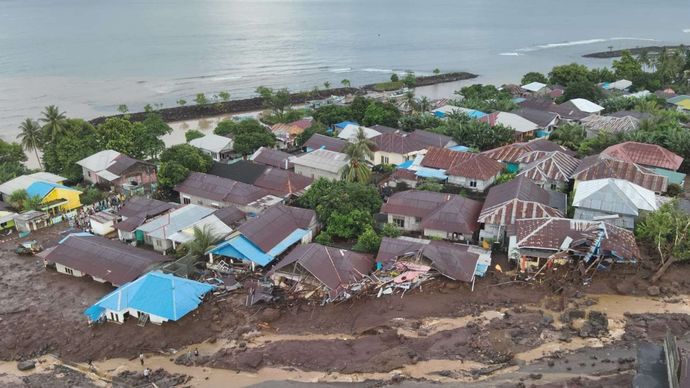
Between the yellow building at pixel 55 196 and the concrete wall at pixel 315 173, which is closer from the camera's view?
the yellow building at pixel 55 196

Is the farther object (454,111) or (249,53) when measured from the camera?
(249,53)

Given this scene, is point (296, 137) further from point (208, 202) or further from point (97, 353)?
point (97, 353)

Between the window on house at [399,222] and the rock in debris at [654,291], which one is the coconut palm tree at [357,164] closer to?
the window on house at [399,222]

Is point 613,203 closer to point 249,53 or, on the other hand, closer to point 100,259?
point 100,259

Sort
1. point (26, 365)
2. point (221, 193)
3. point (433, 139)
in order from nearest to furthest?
point (26, 365), point (221, 193), point (433, 139)

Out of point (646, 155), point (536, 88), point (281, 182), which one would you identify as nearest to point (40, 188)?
point (281, 182)

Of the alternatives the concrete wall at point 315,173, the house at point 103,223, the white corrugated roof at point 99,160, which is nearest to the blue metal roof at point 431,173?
the concrete wall at point 315,173
